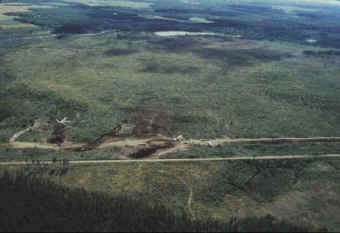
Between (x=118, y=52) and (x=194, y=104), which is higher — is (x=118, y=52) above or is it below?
above

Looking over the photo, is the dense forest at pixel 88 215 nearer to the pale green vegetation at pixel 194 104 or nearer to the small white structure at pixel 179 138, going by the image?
the pale green vegetation at pixel 194 104

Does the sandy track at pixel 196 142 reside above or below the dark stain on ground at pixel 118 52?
below

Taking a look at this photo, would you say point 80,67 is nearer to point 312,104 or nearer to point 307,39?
point 312,104

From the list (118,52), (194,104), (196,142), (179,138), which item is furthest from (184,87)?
(118,52)

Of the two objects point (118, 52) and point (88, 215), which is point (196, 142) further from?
point (118, 52)

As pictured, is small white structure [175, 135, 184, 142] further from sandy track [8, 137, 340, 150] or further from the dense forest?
the dense forest

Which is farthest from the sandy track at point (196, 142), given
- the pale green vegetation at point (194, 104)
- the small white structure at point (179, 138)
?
the pale green vegetation at point (194, 104)

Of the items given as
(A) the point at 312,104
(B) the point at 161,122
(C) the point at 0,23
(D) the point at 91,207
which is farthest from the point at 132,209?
(C) the point at 0,23

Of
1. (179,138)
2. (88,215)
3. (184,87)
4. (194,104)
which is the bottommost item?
(88,215)

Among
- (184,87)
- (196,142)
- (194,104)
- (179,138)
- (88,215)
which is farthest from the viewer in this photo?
(184,87)
